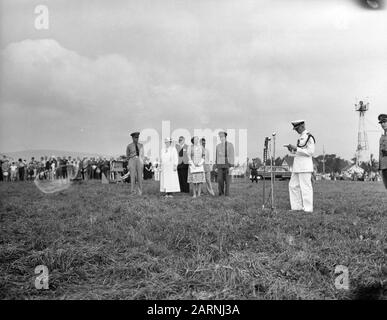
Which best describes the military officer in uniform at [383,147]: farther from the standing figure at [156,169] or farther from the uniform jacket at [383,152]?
the standing figure at [156,169]

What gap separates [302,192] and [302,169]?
48 centimetres

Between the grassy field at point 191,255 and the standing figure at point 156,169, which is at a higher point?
the standing figure at point 156,169

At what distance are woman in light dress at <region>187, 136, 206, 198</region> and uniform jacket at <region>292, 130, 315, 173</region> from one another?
395 centimetres

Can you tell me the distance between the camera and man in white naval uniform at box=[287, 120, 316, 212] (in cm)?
767

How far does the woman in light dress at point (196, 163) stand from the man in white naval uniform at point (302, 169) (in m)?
3.83

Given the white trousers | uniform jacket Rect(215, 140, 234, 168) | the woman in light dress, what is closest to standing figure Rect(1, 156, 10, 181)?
the woman in light dress

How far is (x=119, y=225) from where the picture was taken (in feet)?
18.7

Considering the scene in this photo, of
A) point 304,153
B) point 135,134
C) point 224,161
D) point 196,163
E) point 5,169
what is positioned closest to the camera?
point 304,153

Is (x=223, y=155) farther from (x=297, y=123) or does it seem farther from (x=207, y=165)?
(x=297, y=123)

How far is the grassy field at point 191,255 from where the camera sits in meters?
3.31

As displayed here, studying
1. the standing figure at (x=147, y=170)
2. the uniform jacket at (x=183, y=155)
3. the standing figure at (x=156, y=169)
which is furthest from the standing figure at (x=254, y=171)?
the uniform jacket at (x=183, y=155)

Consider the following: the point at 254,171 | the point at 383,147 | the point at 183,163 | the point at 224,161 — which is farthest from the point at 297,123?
the point at 254,171

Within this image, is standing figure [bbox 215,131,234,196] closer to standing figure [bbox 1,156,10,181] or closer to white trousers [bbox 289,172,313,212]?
white trousers [bbox 289,172,313,212]

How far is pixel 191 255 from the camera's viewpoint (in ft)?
13.9
